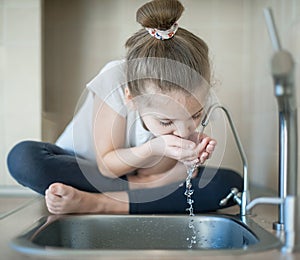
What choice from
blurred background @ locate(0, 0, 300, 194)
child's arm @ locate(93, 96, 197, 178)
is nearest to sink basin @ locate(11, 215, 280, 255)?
child's arm @ locate(93, 96, 197, 178)

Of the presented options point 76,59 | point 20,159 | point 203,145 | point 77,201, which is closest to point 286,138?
point 203,145

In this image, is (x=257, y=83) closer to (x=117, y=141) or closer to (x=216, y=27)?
(x=216, y=27)

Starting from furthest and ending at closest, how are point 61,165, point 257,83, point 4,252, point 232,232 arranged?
point 257,83 < point 61,165 < point 232,232 < point 4,252

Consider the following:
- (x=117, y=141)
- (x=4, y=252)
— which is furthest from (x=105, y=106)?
(x=4, y=252)

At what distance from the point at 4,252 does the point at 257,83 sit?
3.07 feet

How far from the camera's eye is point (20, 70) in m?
1.42

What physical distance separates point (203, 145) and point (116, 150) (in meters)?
0.21

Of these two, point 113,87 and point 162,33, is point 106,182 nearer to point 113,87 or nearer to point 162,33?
point 113,87

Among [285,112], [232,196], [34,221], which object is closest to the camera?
[285,112]

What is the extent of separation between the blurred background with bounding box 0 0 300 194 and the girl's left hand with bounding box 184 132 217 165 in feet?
1.41

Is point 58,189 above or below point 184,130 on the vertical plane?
below

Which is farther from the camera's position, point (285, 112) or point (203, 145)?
point (203, 145)

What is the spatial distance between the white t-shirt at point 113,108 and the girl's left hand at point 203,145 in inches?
3.8

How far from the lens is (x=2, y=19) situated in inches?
56.2
